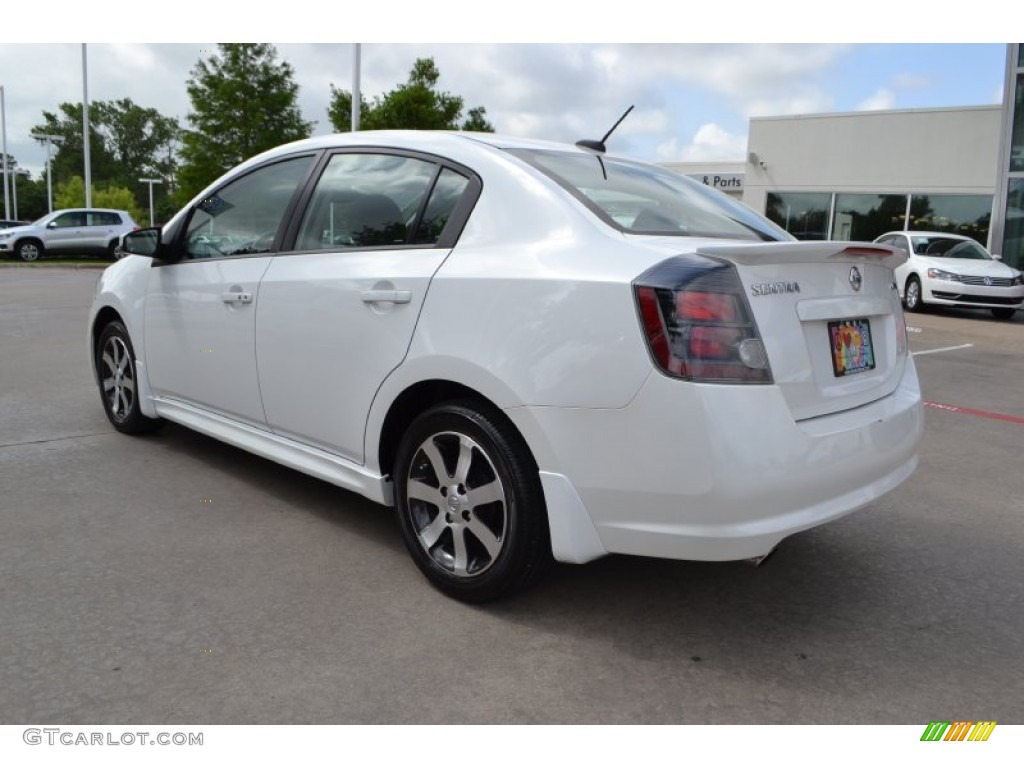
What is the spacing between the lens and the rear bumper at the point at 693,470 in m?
2.50

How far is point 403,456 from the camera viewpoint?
10.6 ft

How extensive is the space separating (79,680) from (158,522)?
1342mm

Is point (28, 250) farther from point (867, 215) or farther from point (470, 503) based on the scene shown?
point (470, 503)

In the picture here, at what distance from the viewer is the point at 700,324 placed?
2.54 meters

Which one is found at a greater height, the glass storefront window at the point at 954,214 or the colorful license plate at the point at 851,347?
the glass storefront window at the point at 954,214

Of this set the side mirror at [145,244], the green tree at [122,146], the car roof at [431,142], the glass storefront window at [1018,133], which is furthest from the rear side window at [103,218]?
the green tree at [122,146]

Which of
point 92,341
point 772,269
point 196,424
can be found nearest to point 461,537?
point 772,269

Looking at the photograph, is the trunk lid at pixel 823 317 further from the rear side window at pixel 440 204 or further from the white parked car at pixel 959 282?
the white parked car at pixel 959 282

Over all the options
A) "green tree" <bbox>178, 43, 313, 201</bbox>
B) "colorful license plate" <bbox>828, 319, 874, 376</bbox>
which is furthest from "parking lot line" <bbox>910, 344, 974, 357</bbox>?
"green tree" <bbox>178, 43, 313, 201</bbox>

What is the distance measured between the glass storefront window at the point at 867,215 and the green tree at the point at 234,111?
2208 centimetres

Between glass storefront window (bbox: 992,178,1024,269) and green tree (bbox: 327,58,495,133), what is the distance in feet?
51.7

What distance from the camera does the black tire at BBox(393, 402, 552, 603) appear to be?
2.86m

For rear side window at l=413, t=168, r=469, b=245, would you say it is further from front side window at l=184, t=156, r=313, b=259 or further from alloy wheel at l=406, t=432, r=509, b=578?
front side window at l=184, t=156, r=313, b=259

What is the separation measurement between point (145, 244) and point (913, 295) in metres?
15.0
